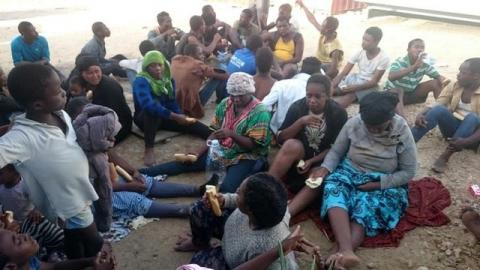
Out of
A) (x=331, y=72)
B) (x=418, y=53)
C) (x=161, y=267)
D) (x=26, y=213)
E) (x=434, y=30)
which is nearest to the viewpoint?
(x=26, y=213)

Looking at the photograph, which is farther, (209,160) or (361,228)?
(209,160)

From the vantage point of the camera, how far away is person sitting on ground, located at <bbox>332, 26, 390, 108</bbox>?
539 centimetres

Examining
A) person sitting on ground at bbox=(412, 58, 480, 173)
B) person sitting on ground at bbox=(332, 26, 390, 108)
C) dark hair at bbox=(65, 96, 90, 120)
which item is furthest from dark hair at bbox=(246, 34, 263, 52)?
dark hair at bbox=(65, 96, 90, 120)

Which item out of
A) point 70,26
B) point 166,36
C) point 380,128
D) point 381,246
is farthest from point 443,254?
point 70,26

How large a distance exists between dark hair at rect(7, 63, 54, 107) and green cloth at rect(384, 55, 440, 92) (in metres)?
4.56

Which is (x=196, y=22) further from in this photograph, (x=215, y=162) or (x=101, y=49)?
(x=215, y=162)

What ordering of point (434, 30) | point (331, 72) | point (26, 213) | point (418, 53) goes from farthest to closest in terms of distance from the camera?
point (434, 30)
point (331, 72)
point (418, 53)
point (26, 213)

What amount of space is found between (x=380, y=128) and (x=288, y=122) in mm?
900

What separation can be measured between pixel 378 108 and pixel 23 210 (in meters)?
2.52

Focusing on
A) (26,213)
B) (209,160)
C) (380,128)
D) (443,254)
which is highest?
(380,128)

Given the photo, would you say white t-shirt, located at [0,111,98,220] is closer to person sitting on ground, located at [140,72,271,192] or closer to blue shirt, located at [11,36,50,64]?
person sitting on ground, located at [140,72,271,192]

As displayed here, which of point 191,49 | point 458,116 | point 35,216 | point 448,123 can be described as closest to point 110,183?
point 35,216

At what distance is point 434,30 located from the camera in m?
10.6

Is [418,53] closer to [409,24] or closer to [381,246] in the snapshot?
[381,246]
